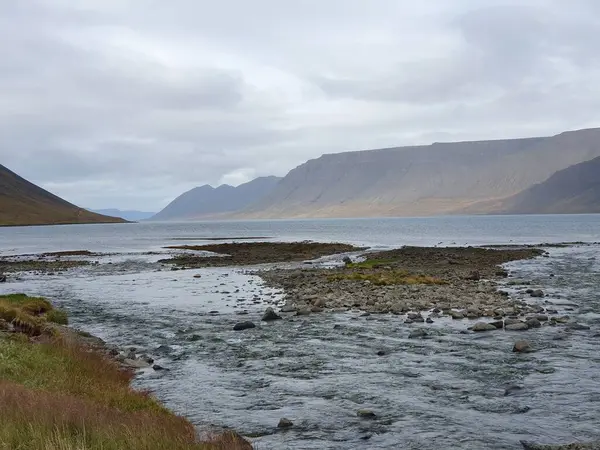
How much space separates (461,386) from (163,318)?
52.6ft

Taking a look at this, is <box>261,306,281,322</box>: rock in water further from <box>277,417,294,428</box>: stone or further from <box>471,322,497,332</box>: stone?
<box>277,417,294,428</box>: stone

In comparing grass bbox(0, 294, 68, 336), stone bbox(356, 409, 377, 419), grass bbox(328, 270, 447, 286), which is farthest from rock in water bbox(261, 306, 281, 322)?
stone bbox(356, 409, 377, 419)

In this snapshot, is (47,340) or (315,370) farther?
(47,340)

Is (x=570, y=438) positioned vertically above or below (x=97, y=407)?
below

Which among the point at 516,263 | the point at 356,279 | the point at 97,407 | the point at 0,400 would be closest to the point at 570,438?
the point at 97,407

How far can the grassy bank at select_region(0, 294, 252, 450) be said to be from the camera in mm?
7777

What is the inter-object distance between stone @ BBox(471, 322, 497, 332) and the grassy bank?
40.2ft

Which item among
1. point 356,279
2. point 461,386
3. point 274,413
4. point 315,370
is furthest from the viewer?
point 356,279

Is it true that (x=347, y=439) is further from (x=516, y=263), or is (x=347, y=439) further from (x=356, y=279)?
(x=516, y=263)

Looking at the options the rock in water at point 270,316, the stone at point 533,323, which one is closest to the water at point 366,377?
the stone at point 533,323

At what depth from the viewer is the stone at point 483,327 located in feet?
A: 69.1

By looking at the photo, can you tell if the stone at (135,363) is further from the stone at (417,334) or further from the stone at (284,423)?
the stone at (417,334)

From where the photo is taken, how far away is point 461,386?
1432 cm

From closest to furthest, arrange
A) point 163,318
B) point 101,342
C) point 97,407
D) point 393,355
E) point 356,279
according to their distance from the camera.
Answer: point 97,407 → point 393,355 → point 101,342 → point 163,318 → point 356,279
